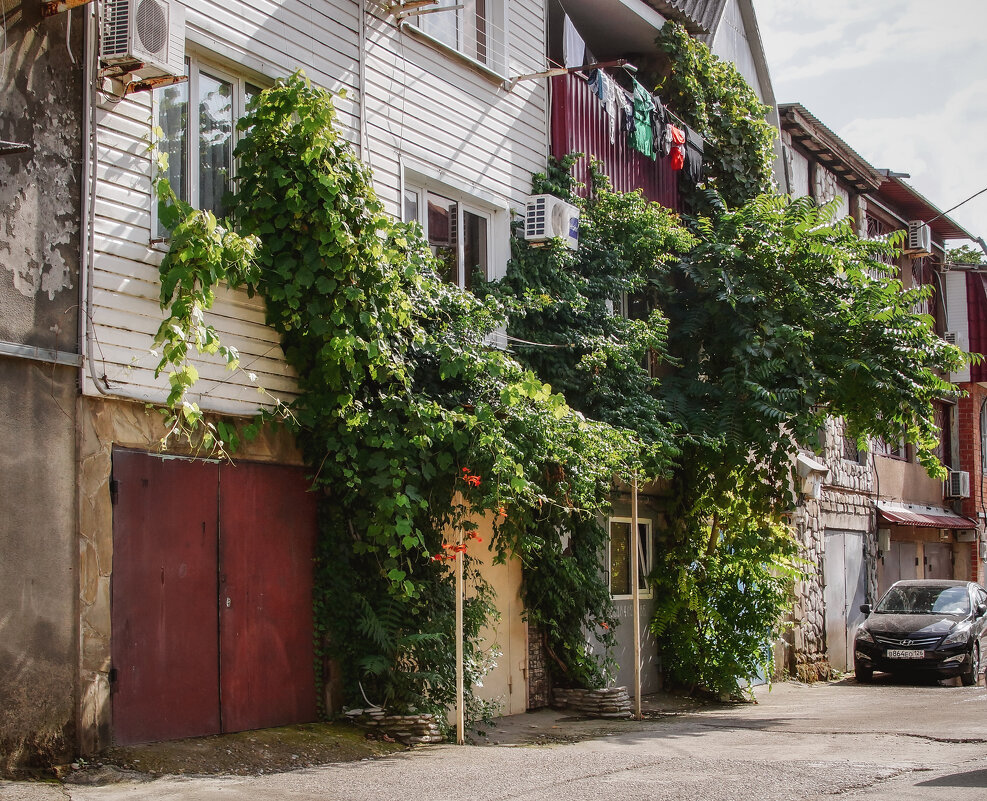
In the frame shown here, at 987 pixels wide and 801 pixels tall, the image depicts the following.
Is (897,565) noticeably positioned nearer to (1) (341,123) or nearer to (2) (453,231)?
(2) (453,231)

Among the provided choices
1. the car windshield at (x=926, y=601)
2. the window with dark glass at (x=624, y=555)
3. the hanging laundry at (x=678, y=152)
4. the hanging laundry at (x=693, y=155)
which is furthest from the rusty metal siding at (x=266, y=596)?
the car windshield at (x=926, y=601)

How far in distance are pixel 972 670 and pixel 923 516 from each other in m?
8.59

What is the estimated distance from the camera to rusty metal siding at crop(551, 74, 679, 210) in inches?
579

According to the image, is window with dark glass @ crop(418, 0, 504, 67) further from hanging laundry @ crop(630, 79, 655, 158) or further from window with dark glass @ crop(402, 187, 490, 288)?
hanging laundry @ crop(630, 79, 655, 158)

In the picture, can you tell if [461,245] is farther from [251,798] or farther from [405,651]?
[251,798]

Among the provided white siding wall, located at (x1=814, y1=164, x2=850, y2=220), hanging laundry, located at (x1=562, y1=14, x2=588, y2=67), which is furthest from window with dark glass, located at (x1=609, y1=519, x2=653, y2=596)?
white siding wall, located at (x1=814, y1=164, x2=850, y2=220)

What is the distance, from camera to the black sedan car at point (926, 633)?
17797 millimetres

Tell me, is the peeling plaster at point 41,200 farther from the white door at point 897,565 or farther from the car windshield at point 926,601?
the white door at point 897,565

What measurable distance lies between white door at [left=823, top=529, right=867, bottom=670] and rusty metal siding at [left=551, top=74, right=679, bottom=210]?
8275mm

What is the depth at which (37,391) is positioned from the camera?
7926mm

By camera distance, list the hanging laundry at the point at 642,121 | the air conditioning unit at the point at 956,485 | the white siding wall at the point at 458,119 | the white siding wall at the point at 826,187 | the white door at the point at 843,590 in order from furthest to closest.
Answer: the air conditioning unit at the point at 956,485
the white siding wall at the point at 826,187
the white door at the point at 843,590
the hanging laundry at the point at 642,121
the white siding wall at the point at 458,119

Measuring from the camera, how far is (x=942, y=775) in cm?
833

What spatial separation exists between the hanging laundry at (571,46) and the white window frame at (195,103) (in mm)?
5849

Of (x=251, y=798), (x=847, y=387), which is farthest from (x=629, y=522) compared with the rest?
(x=251, y=798)
